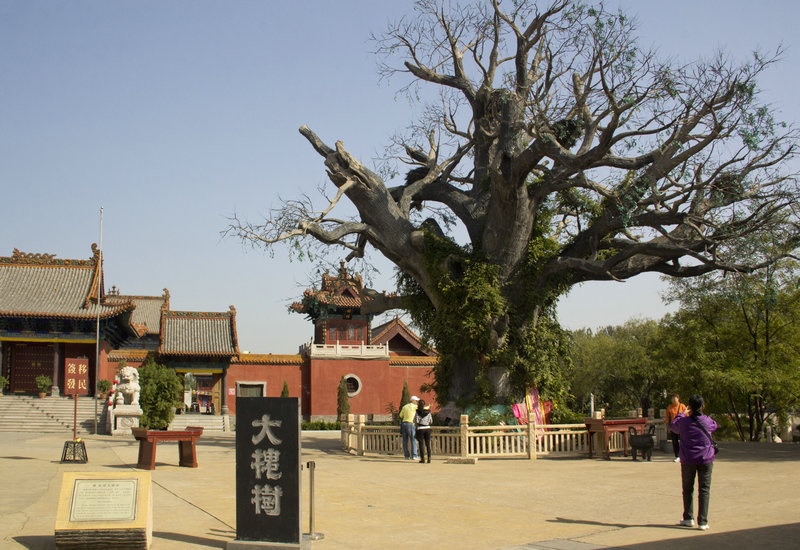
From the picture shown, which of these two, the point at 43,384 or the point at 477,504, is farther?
the point at 43,384

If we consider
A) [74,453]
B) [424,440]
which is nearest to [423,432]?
[424,440]

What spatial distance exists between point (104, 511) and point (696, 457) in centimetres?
564

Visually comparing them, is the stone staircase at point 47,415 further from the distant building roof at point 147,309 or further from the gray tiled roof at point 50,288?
the distant building roof at point 147,309

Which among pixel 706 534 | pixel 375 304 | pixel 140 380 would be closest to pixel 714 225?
pixel 375 304

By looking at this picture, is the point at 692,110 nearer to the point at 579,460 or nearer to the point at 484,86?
the point at 484,86

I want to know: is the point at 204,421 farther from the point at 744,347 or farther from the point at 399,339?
the point at 744,347

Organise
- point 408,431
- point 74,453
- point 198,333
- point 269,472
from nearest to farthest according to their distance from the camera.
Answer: point 269,472
point 74,453
point 408,431
point 198,333

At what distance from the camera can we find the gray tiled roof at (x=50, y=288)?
111 feet

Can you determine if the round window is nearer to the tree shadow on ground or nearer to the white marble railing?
the white marble railing

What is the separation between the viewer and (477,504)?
9.38m

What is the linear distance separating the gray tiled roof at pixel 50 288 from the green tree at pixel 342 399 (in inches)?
430

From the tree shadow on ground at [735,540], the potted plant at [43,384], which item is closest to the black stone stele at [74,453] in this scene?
the tree shadow on ground at [735,540]

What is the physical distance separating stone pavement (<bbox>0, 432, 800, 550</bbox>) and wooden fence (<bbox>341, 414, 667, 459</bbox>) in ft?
2.03

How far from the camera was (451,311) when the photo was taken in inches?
722
